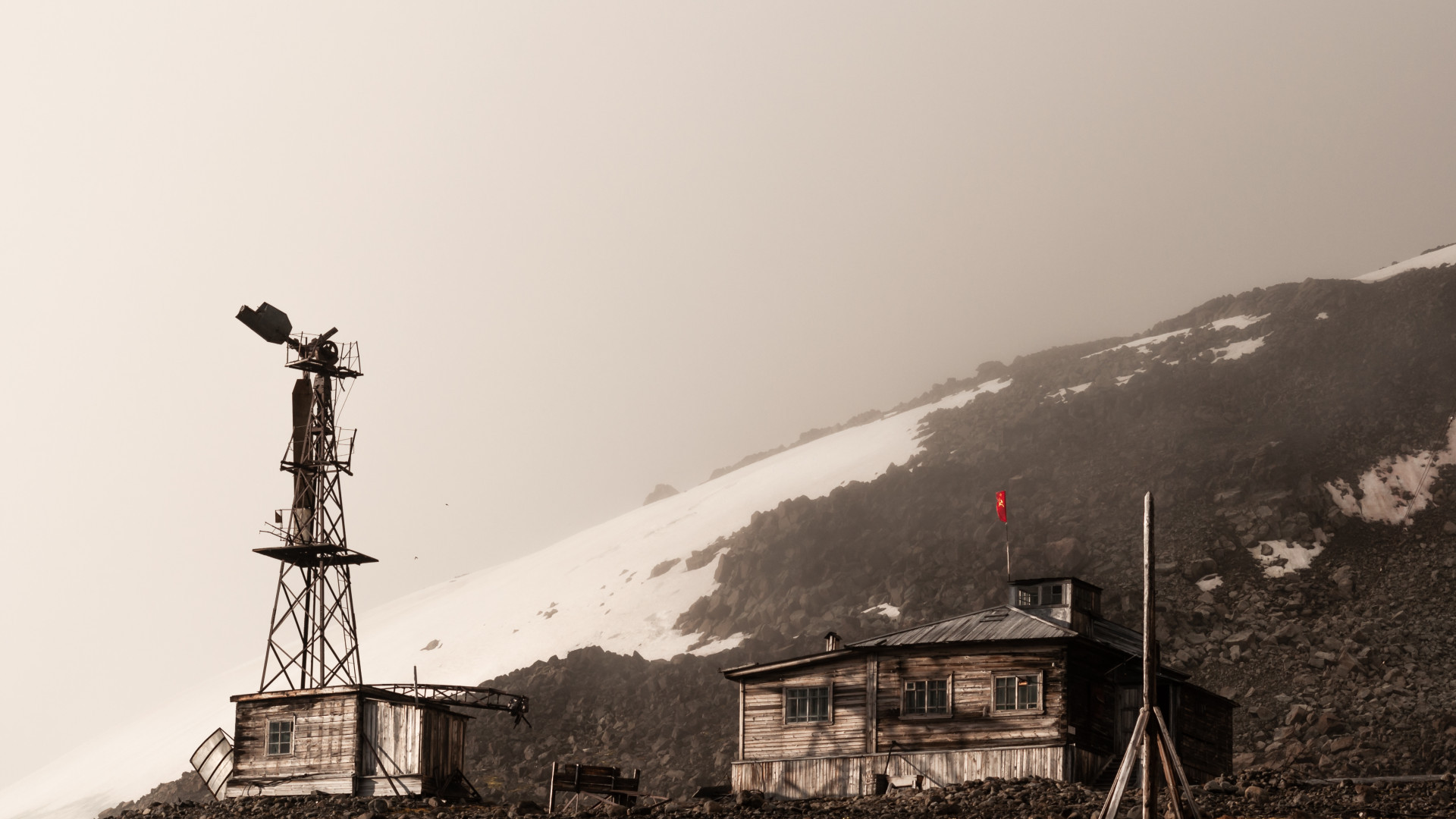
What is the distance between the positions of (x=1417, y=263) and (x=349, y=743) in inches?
4430

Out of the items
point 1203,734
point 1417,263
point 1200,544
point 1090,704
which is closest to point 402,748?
point 1090,704

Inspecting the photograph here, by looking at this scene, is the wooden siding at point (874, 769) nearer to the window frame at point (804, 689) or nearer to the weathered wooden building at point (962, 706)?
the weathered wooden building at point (962, 706)

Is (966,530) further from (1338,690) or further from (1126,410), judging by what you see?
(1338,690)

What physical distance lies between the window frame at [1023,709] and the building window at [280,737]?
2383 cm

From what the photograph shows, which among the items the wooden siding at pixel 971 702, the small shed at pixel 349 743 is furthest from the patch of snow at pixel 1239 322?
the small shed at pixel 349 743

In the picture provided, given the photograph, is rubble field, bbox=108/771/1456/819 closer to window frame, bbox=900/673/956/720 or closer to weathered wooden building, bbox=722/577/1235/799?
weathered wooden building, bbox=722/577/1235/799

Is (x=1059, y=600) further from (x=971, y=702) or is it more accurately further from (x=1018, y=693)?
(x=971, y=702)

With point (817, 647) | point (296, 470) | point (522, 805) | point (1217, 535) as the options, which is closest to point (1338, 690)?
point (1217, 535)

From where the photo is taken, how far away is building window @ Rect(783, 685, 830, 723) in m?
44.5

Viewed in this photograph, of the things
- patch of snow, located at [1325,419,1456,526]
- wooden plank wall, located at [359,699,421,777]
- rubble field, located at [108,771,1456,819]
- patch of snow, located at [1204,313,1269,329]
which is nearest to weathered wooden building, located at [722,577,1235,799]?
rubble field, located at [108,771,1456,819]

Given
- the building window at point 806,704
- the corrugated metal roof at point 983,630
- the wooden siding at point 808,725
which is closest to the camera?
the corrugated metal roof at point 983,630

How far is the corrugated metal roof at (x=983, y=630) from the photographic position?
4250cm

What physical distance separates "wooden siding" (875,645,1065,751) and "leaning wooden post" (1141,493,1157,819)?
13.1 m

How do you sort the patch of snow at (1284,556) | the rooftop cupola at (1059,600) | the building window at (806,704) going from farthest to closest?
the patch of snow at (1284,556), the rooftop cupola at (1059,600), the building window at (806,704)
